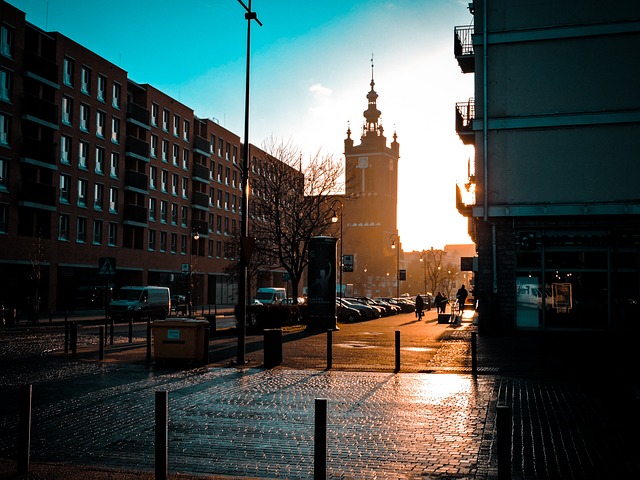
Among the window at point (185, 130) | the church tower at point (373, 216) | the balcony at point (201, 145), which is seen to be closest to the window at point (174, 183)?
the window at point (185, 130)

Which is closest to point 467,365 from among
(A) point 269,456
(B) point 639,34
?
(A) point 269,456

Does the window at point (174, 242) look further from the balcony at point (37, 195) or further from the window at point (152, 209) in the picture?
the balcony at point (37, 195)

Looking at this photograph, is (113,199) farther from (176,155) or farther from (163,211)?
(176,155)

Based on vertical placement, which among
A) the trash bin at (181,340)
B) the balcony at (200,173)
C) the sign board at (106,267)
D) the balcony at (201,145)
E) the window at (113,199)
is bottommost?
the trash bin at (181,340)

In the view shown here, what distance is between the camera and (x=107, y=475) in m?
6.39

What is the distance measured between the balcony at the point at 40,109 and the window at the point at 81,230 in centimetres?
759

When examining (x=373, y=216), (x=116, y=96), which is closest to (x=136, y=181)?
(x=116, y=96)

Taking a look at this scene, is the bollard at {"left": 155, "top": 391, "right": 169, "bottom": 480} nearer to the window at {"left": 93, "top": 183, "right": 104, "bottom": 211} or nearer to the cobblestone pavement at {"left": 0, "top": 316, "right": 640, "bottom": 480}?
the cobblestone pavement at {"left": 0, "top": 316, "right": 640, "bottom": 480}

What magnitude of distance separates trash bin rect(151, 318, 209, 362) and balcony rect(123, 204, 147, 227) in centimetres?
4373

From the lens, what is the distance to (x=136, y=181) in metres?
58.9

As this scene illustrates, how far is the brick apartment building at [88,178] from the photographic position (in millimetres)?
44906

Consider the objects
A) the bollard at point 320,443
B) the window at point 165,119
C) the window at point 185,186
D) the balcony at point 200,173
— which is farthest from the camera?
the balcony at point 200,173

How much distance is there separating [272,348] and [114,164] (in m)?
44.8

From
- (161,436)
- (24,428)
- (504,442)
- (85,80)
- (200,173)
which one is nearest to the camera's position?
(504,442)
